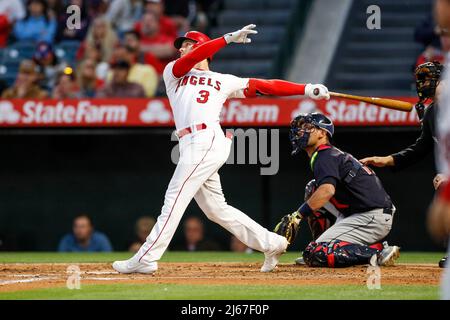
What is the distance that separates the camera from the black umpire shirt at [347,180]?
7047 mm

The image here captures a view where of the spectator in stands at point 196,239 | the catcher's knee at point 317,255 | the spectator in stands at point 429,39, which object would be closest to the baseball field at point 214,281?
the catcher's knee at point 317,255

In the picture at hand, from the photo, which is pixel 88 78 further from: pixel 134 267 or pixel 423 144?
pixel 134 267

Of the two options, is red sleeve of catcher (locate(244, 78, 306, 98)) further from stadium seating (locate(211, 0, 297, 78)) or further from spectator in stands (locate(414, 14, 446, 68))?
stadium seating (locate(211, 0, 297, 78))

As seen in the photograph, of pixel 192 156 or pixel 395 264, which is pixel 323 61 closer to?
pixel 395 264

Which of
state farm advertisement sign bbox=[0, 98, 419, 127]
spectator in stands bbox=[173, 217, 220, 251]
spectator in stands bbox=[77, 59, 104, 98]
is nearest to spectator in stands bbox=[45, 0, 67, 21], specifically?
spectator in stands bbox=[77, 59, 104, 98]

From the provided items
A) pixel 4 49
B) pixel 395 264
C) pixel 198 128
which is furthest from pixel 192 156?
pixel 4 49

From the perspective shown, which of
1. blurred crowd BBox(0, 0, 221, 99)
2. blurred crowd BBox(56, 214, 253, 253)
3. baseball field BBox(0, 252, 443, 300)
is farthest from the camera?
blurred crowd BBox(0, 0, 221, 99)

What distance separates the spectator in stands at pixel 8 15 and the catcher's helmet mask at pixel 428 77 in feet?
25.0

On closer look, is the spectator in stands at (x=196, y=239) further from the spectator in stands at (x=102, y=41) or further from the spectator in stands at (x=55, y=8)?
the spectator in stands at (x=55, y=8)

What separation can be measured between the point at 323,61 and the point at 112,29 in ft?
8.92

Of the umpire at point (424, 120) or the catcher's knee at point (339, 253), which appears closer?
the catcher's knee at point (339, 253)

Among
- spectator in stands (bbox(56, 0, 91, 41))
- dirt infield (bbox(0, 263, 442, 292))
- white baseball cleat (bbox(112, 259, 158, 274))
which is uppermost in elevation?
spectator in stands (bbox(56, 0, 91, 41))

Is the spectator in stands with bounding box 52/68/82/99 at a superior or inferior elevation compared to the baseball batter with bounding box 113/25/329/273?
superior

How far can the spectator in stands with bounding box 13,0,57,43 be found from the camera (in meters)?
13.4
